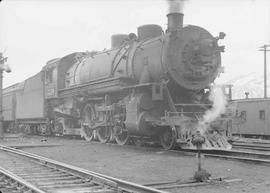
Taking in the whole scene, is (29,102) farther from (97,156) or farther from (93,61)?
(97,156)

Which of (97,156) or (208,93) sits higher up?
(208,93)

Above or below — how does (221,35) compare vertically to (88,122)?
above

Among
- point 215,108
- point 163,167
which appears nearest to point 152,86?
point 215,108

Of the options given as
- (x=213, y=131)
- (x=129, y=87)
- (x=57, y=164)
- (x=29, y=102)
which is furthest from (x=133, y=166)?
(x=29, y=102)

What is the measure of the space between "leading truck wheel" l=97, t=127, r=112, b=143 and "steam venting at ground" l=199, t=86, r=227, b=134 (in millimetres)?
3903

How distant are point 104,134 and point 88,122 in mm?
962

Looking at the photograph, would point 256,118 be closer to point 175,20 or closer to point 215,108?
point 215,108

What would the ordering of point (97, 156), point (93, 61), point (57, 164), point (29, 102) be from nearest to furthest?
point (57, 164) < point (97, 156) < point (93, 61) < point (29, 102)

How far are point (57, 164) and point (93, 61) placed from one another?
841cm

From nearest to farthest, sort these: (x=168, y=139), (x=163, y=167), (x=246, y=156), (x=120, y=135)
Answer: (x=163, y=167) < (x=246, y=156) < (x=168, y=139) < (x=120, y=135)

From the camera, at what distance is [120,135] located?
1465 centimetres

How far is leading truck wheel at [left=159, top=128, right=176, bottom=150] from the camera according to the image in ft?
39.3

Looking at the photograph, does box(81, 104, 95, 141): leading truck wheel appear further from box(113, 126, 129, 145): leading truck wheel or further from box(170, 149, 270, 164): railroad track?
box(170, 149, 270, 164): railroad track

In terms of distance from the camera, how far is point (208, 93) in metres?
13.4
